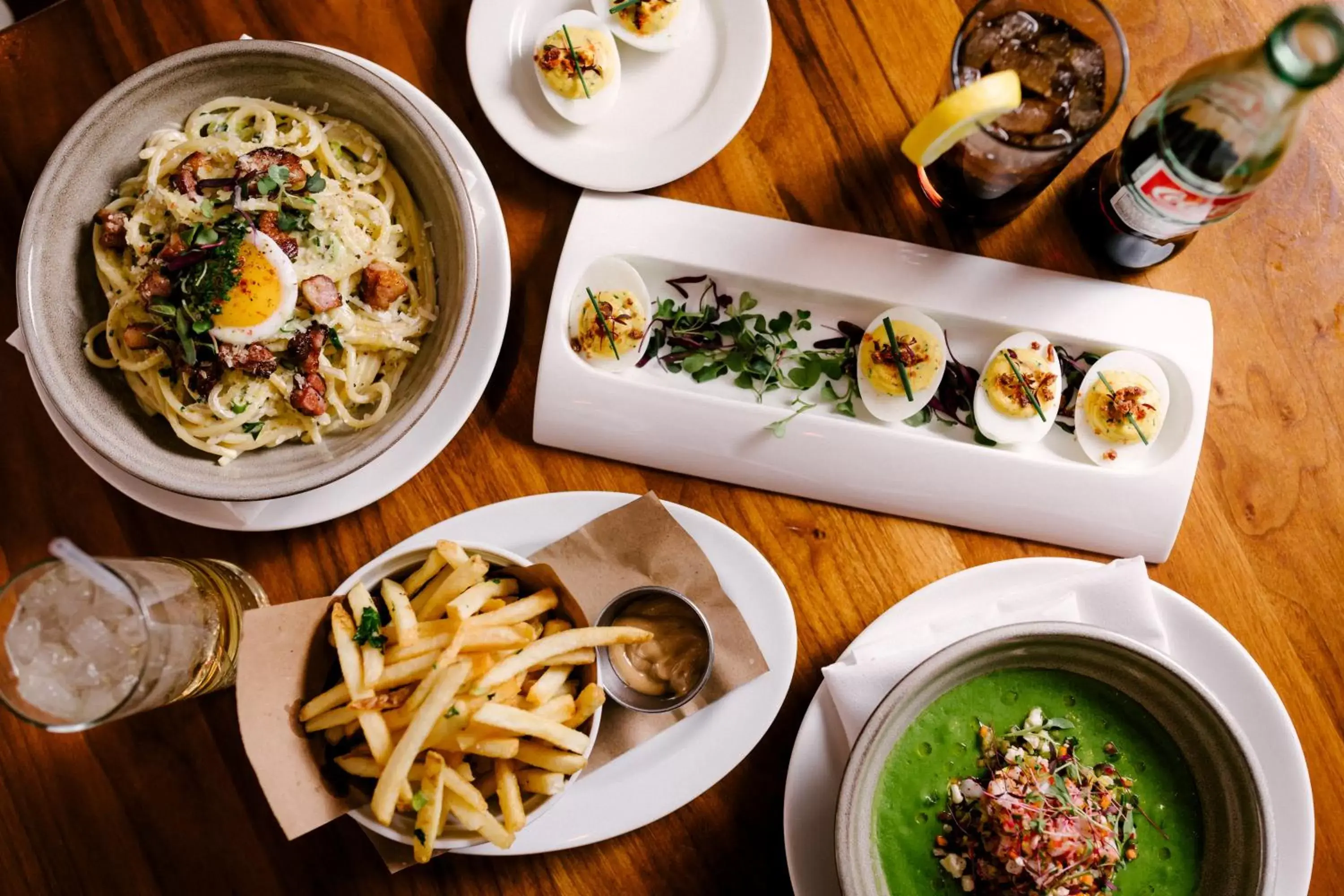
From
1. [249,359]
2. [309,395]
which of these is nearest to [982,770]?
[309,395]

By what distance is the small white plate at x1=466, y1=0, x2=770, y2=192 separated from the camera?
2.06m

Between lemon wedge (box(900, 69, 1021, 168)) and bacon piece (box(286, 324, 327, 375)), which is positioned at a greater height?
lemon wedge (box(900, 69, 1021, 168))

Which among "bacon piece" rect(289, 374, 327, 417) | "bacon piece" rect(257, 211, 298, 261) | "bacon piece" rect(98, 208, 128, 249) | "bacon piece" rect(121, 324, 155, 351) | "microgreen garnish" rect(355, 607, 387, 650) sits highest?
"bacon piece" rect(98, 208, 128, 249)

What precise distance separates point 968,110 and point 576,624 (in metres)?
1.20

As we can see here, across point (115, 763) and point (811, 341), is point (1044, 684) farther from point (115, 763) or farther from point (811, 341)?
point (115, 763)

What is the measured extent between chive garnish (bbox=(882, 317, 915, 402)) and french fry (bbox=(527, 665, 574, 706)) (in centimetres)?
92

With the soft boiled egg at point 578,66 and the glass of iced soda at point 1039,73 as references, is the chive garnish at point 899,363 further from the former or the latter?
the soft boiled egg at point 578,66

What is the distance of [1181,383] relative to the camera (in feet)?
6.73

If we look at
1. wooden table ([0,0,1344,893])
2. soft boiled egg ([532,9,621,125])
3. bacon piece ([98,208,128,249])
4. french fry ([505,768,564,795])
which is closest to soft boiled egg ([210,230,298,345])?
bacon piece ([98,208,128,249])

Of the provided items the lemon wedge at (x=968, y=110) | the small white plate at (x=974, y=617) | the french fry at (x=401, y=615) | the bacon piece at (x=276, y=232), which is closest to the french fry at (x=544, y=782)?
the french fry at (x=401, y=615)

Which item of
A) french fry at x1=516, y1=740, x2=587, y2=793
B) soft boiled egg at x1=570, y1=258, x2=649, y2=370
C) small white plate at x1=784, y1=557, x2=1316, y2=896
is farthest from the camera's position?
soft boiled egg at x1=570, y1=258, x2=649, y2=370

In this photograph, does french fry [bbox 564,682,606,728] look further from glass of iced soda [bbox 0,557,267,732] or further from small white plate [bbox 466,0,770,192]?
small white plate [bbox 466,0,770,192]

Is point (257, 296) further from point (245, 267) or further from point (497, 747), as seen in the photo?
point (497, 747)

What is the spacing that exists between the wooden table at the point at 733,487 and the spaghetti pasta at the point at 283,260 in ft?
0.81
